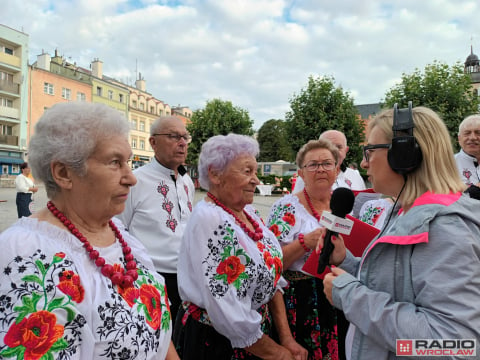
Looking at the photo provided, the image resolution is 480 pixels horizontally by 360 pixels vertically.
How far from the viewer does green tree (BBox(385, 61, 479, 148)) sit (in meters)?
20.1

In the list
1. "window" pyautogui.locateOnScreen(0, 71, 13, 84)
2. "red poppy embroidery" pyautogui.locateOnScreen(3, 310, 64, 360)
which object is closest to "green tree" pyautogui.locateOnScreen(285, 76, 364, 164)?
"red poppy embroidery" pyautogui.locateOnScreen(3, 310, 64, 360)

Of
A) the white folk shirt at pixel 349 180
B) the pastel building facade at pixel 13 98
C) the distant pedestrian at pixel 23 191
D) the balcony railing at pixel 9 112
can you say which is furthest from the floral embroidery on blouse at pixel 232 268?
the balcony railing at pixel 9 112

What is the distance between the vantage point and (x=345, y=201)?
198cm

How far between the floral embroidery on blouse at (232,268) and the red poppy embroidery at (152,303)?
1.39 ft

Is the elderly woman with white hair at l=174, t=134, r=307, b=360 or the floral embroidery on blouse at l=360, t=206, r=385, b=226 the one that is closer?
the elderly woman with white hair at l=174, t=134, r=307, b=360

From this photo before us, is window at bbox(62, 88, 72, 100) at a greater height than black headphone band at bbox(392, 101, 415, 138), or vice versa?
window at bbox(62, 88, 72, 100)

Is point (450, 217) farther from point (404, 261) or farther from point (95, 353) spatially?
point (95, 353)

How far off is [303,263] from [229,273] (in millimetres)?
899

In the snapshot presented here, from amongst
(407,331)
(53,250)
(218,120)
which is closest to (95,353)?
(53,250)

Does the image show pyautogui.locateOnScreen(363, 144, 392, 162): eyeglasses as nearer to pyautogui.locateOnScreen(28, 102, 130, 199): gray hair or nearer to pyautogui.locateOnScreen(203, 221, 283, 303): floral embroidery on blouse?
pyautogui.locateOnScreen(203, 221, 283, 303): floral embroidery on blouse

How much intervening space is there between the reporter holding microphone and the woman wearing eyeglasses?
0.90 m

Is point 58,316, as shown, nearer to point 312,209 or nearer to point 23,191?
point 312,209

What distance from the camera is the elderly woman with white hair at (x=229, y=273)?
1.94 metres

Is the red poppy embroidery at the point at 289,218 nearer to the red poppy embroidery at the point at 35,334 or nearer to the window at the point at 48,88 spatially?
the red poppy embroidery at the point at 35,334
